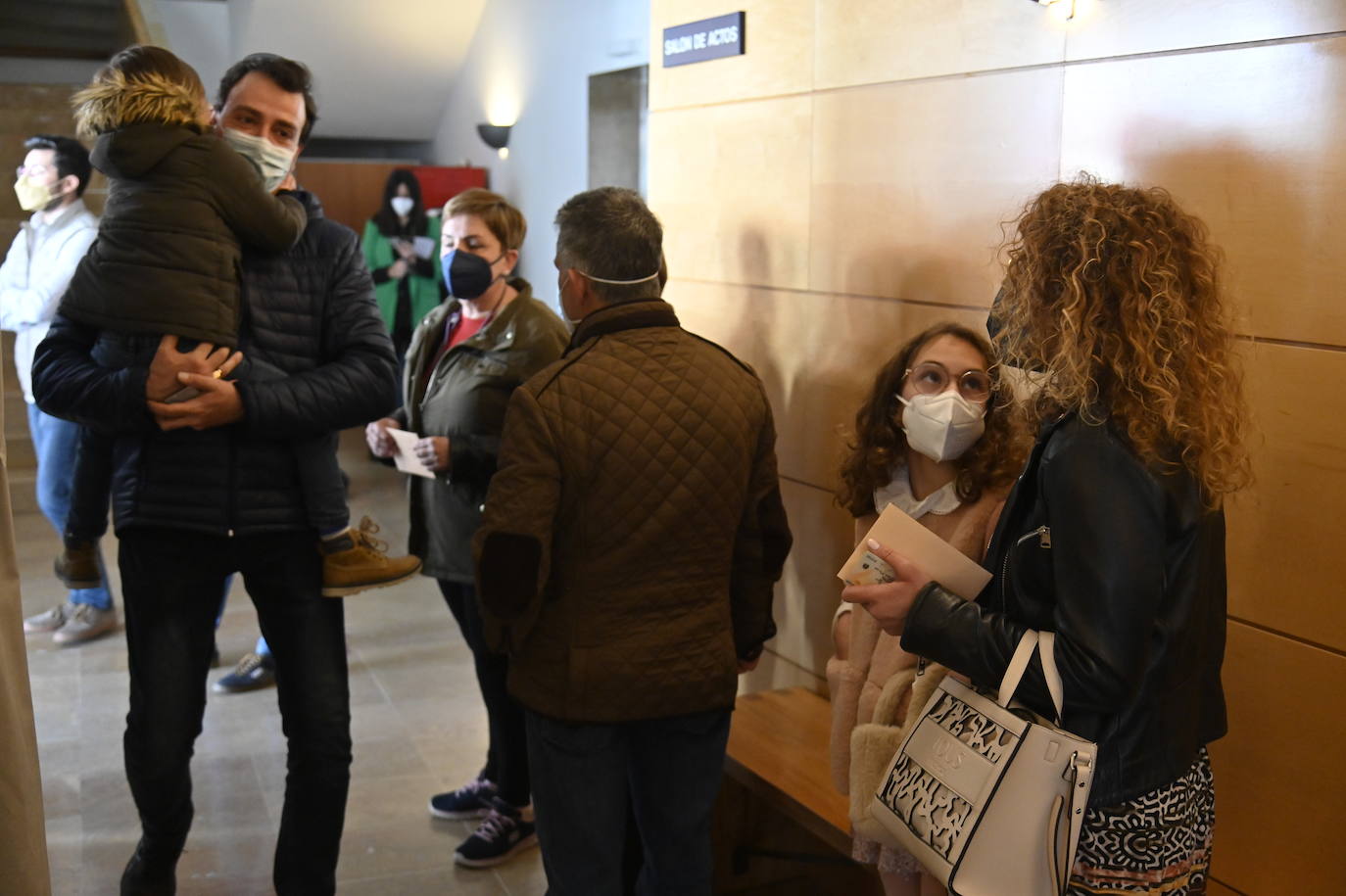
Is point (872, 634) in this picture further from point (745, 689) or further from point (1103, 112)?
point (745, 689)

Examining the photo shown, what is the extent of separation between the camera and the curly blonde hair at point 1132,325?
5.48 ft

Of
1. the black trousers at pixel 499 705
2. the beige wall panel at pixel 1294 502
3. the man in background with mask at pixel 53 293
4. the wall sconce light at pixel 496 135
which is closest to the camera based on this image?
the beige wall panel at pixel 1294 502

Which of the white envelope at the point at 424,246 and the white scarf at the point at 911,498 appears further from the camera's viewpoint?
the white envelope at the point at 424,246

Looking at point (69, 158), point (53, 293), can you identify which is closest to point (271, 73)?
point (53, 293)

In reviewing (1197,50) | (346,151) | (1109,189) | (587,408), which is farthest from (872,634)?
(346,151)

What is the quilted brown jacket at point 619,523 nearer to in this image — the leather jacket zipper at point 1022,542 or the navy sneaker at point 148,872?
the leather jacket zipper at point 1022,542

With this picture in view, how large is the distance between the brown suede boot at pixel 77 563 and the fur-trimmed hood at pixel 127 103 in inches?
37.0

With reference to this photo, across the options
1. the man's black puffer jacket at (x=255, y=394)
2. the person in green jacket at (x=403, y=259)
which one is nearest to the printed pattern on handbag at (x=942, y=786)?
the man's black puffer jacket at (x=255, y=394)

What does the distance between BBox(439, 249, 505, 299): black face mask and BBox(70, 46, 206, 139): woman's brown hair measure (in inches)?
38.5

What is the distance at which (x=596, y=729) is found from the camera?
234 cm

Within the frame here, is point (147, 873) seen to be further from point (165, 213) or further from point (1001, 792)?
point (1001, 792)

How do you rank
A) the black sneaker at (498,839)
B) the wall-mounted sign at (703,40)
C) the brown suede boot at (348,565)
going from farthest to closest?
the wall-mounted sign at (703,40)
the black sneaker at (498,839)
the brown suede boot at (348,565)

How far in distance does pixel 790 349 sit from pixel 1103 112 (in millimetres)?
1222

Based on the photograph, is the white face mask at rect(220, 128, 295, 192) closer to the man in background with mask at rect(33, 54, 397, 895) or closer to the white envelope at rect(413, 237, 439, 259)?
the man in background with mask at rect(33, 54, 397, 895)
